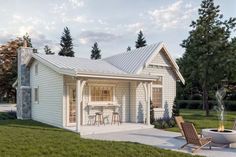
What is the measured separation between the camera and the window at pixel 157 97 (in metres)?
18.3

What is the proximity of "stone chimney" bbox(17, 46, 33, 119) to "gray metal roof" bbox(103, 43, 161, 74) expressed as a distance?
563 cm

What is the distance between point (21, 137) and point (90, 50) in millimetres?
51267

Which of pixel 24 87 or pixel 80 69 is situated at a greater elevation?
pixel 80 69

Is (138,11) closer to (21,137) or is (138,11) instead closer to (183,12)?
(183,12)

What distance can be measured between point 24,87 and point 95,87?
5.30m

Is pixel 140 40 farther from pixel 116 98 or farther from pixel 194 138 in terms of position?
pixel 194 138

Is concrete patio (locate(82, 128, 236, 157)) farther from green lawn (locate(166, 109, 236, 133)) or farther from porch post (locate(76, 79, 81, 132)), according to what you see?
green lawn (locate(166, 109, 236, 133))

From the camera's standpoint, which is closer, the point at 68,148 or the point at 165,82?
the point at 68,148

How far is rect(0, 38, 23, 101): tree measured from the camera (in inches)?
1493

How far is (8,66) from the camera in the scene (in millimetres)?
38750

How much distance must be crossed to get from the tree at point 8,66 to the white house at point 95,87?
20430mm

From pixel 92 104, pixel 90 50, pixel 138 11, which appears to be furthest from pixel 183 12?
pixel 90 50

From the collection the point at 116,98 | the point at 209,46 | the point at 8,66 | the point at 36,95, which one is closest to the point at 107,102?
the point at 116,98

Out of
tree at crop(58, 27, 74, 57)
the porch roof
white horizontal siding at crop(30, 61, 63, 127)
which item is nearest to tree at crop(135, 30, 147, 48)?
tree at crop(58, 27, 74, 57)
